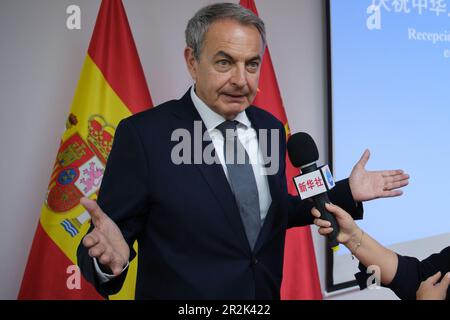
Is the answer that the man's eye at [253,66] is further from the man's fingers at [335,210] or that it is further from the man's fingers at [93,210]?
the man's fingers at [93,210]

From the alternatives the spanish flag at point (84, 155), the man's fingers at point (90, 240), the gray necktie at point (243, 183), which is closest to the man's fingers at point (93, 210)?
the man's fingers at point (90, 240)

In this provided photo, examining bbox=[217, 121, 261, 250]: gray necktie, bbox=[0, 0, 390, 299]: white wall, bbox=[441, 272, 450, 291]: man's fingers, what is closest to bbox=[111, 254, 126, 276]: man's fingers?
bbox=[217, 121, 261, 250]: gray necktie

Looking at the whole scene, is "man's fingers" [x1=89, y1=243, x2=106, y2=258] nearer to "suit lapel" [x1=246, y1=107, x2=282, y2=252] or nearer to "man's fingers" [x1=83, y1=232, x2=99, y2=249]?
"man's fingers" [x1=83, y1=232, x2=99, y2=249]

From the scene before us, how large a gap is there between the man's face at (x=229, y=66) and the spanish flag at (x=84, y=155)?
0.72 meters

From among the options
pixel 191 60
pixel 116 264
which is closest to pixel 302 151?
pixel 191 60

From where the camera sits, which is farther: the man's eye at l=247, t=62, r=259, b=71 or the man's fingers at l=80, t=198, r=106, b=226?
the man's eye at l=247, t=62, r=259, b=71

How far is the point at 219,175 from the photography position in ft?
4.50

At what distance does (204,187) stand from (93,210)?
0.38m

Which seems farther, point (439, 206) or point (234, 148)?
point (439, 206)

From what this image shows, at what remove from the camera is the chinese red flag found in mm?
2486

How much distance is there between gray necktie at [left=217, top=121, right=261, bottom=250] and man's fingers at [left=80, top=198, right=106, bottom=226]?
447mm
